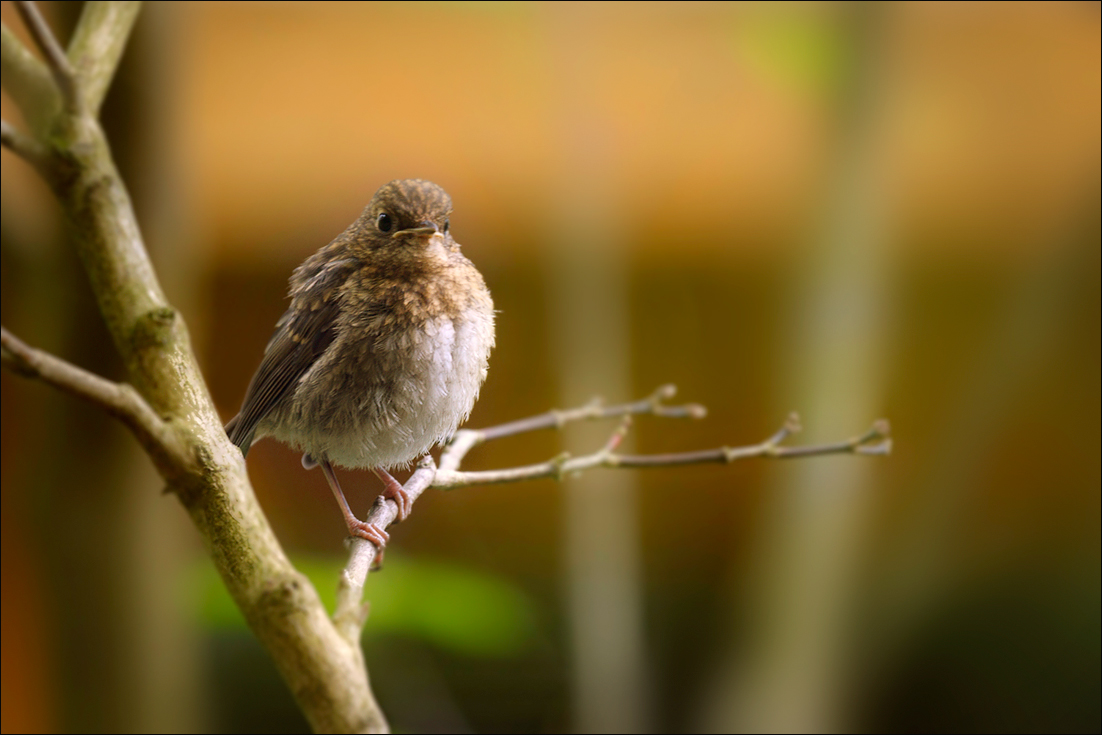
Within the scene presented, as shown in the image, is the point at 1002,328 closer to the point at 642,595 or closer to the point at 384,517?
the point at 642,595

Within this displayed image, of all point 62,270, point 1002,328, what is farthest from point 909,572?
point 62,270

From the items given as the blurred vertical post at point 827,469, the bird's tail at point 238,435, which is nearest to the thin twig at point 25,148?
the bird's tail at point 238,435

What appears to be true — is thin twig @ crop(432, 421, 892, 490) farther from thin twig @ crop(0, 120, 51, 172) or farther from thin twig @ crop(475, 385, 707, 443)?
thin twig @ crop(0, 120, 51, 172)

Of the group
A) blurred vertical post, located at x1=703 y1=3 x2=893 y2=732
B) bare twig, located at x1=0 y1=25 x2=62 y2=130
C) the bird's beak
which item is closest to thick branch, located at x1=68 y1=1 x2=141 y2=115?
bare twig, located at x1=0 y1=25 x2=62 y2=130

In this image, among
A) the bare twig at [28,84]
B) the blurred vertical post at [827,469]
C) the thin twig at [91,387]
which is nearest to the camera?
the thin twig at [91,387]

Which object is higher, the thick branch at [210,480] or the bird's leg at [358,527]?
the thick branch at [210,480]

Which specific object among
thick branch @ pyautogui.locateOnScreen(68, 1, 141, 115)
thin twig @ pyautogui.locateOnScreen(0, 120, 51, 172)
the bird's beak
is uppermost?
thick branch @ pyautogui.locateOnScreen(68, 1, 141, 115)

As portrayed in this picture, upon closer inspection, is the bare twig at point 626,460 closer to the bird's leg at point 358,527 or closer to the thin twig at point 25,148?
the bird's leg at point 358,527
